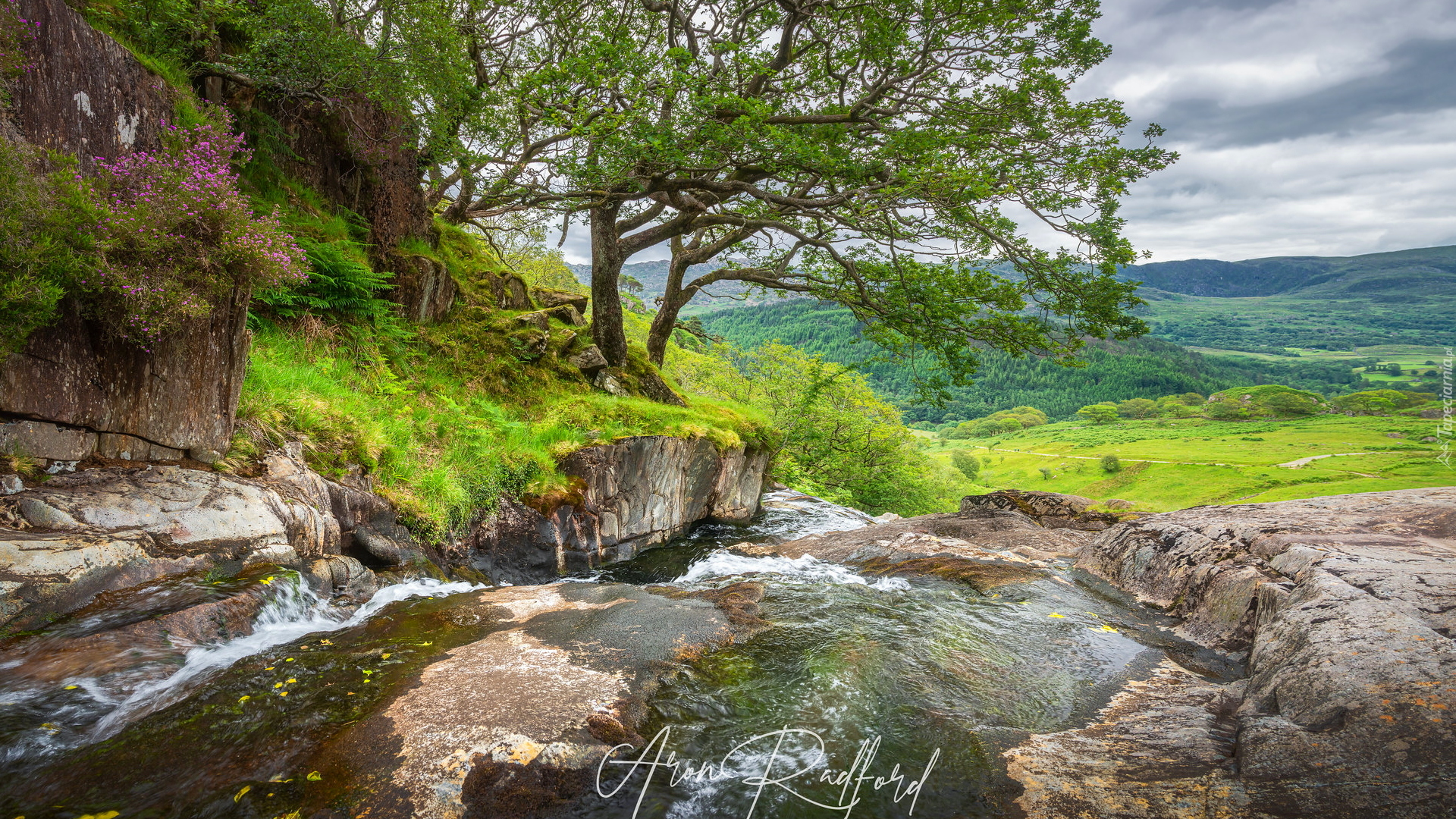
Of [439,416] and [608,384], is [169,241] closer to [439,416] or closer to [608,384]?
[439,416]

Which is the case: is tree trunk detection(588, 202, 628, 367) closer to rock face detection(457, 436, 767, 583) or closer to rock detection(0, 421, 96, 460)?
rock face detection(457, 436, 767, 583)

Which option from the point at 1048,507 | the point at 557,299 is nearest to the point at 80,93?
the point at 557,299

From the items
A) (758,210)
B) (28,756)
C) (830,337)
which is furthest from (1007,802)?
(830,337)

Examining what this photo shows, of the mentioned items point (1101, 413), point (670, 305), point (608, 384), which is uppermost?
point (670, 305)

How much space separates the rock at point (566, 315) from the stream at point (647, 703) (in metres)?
9.37

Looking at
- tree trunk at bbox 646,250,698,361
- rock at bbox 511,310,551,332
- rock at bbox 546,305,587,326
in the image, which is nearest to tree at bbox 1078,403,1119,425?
tree trunk at bbox 646,250,698,361

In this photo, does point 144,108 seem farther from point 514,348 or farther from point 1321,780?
point 1321,780

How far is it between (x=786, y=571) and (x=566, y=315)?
30.8 feet

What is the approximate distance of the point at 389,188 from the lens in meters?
11.5

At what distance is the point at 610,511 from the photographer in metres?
10.6

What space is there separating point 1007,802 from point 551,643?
372 centimetres

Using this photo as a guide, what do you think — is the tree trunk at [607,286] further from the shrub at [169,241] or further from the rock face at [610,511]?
the shrub at [169,241]

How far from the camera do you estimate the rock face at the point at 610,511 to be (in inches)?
344

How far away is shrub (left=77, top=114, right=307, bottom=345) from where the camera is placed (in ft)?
14.8
